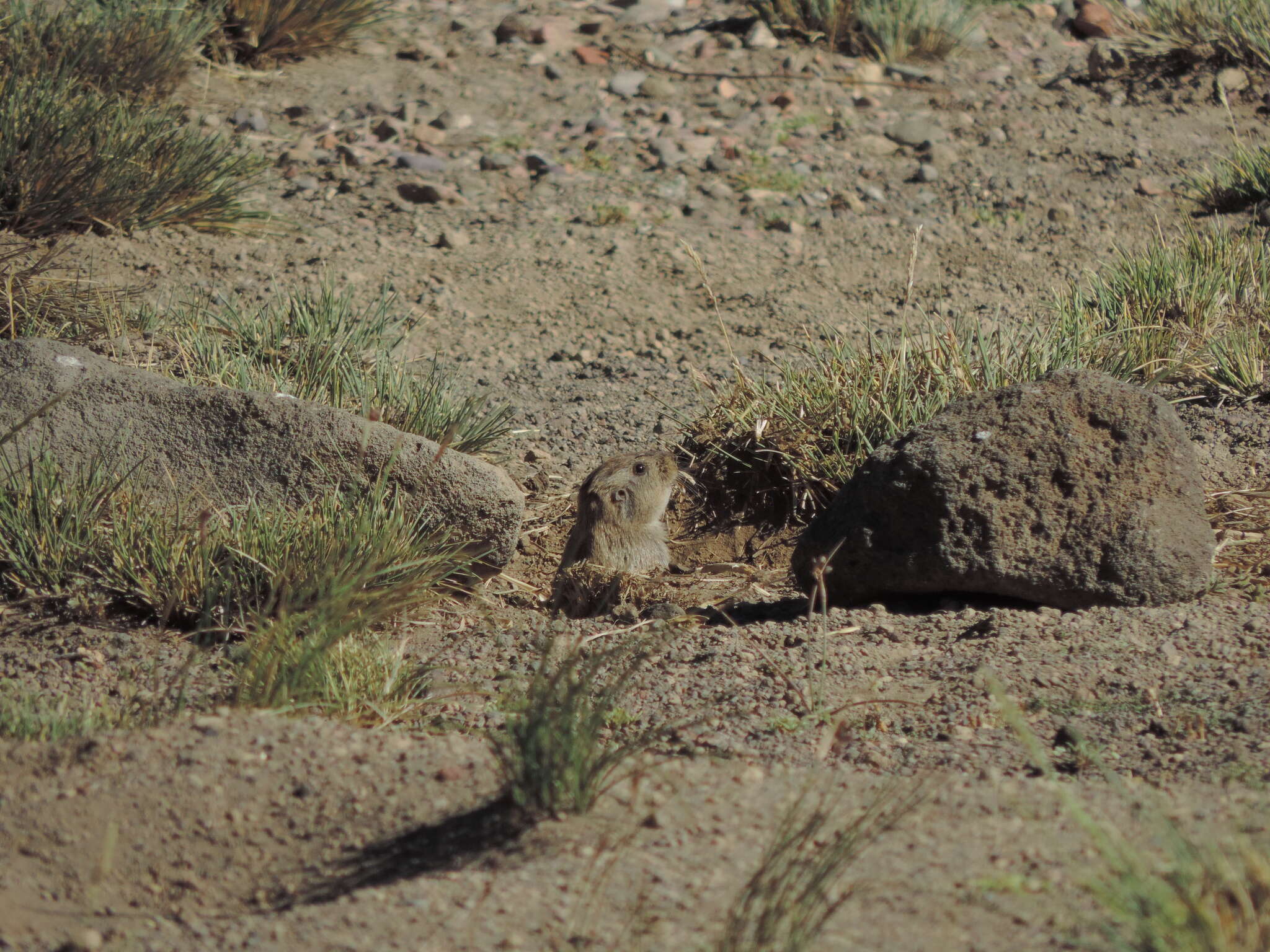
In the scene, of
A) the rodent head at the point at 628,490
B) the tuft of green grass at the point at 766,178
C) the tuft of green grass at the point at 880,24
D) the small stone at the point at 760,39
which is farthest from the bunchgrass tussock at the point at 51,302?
the tuft of green grass at the point at 880,24

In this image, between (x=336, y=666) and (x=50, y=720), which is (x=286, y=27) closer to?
(x=336, y=666)

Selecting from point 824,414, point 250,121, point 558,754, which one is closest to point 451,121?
point 250,121

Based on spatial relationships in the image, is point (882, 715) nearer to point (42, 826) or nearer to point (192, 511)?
point (42, 826)

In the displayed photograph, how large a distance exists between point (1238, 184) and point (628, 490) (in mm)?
5099

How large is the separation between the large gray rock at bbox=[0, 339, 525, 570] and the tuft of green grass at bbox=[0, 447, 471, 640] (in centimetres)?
23

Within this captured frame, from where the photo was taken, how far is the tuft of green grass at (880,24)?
10648 mm

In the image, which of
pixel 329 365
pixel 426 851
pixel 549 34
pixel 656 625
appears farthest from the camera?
pixel 549 34

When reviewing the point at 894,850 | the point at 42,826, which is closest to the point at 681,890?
the point at 894,850

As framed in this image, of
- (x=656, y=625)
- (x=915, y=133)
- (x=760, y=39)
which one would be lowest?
(x=656, y=625)

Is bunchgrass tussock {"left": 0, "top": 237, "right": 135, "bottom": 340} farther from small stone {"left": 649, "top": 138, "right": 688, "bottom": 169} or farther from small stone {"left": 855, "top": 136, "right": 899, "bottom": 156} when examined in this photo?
small stone {"left": 855, "top": 136, "right": 899, "bottom": 156}

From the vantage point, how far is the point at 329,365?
6066 millimetres

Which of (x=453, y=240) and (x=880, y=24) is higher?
(x=880, y=24)

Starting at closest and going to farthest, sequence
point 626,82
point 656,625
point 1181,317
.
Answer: point 656,625 < point 1181,317 < point 626,82

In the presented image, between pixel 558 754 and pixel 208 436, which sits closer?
pixel 558 754
